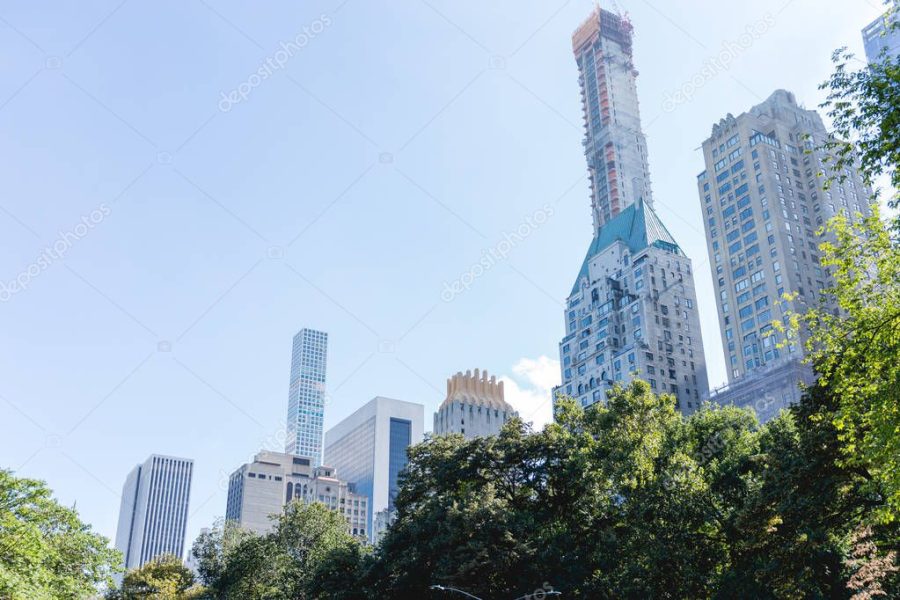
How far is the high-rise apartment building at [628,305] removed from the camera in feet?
438

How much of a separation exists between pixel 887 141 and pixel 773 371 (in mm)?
97399

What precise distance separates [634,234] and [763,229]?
29506mm

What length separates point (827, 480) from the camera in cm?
3009

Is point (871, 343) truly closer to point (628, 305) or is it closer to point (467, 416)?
point (628, 305)

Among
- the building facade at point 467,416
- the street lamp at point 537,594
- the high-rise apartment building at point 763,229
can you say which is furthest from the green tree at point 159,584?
the building facade at point 467,416

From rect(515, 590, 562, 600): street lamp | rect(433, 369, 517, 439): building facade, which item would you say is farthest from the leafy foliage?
rect(433, 369, 517, 439): building facade

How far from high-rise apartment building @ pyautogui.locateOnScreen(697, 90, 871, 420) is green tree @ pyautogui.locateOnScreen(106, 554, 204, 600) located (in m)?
77.9

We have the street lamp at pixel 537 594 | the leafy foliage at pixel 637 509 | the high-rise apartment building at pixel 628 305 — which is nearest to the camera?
the leafy foliage at pixel 637 509

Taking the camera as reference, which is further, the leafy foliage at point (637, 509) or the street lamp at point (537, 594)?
the street lamp at point (537, 594)

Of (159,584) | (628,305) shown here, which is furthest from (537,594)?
(628,305)

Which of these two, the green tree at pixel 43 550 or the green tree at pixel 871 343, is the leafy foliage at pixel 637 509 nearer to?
the green tree at pixel 871 343

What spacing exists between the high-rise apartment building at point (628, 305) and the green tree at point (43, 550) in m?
87.3

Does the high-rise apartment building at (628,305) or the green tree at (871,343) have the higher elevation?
the high-rise apartment building at (628,305)

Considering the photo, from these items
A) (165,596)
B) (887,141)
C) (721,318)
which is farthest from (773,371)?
(887,141)
